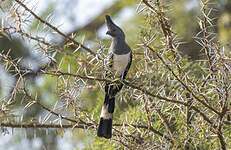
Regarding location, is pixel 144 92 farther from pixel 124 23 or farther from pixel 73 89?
pixel 124 23

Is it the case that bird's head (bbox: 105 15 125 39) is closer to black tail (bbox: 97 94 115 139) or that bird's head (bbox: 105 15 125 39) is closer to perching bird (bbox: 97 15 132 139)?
perching bird (bbox: 97 15 132 139)

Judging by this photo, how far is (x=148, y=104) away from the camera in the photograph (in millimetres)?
1245

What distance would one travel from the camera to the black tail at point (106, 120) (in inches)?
48.9

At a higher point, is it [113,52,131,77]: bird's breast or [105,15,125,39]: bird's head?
[105,15,125,39]: bird's head

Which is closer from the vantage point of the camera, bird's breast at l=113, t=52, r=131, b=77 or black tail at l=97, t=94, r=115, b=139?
black tail at l=97, t=94, r=115, b=139

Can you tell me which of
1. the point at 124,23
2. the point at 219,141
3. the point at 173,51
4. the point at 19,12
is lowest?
the point at 219,141

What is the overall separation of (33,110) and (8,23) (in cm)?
96

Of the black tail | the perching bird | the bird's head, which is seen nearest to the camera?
the black tail

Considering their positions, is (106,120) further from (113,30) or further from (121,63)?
(113,30)

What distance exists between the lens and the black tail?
1241 mm

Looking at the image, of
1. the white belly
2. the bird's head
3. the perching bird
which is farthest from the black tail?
the bird's head

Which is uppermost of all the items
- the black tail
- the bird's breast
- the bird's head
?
the bird's head

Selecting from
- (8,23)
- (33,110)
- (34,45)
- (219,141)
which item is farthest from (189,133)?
(33,110)

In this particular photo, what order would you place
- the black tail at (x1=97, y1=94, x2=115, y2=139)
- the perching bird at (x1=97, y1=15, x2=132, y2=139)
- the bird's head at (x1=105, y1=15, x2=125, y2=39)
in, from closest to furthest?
the black tail at (x1=97, y1=94, x2=115, y2=139) → the perching bird at (x1=97, y1=15, x2=132, y2=139) → the bird's head at (x1=105, y1=15, x2=125, y2=39)
